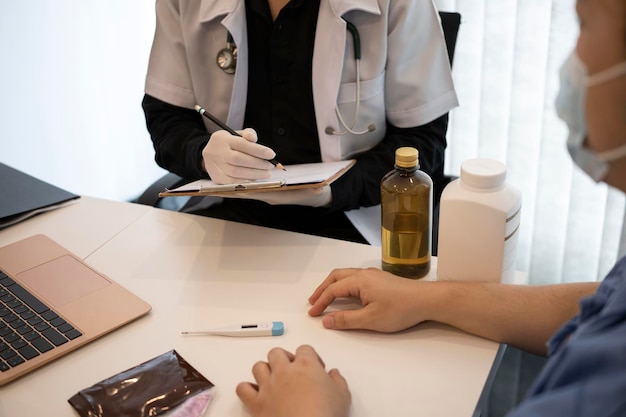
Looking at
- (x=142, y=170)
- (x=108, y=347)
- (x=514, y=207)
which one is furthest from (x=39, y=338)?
(x=142, y=170)

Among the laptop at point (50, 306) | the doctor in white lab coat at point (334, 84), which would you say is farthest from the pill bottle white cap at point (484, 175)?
the laptop at point (50, 306)

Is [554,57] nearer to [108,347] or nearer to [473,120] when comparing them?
[473,120]

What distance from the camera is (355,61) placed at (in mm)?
1432

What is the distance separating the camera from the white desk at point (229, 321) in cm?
92

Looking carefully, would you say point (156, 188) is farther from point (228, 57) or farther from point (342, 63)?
point (342, 63)

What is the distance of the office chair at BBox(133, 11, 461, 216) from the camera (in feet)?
5.00

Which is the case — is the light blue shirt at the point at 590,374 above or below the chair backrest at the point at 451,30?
below

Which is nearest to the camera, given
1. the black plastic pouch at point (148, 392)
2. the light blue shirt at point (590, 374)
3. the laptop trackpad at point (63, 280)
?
the light blue shirt at point (590, 374)

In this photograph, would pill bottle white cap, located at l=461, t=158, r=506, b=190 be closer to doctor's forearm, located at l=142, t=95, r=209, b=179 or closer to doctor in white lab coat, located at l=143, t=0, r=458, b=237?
doctor in white lab coat, located at l=143, t=0, r=458, b=237

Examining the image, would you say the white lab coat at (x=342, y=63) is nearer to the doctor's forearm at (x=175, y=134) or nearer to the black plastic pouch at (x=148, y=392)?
the doctor's forearm at (x=175, y=134)

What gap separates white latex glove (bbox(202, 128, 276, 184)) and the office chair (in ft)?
1.26

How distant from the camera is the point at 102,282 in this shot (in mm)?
1179

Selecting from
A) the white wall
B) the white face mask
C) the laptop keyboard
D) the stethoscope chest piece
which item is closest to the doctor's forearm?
the stethoscope chest piece

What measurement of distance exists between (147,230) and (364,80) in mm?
563
